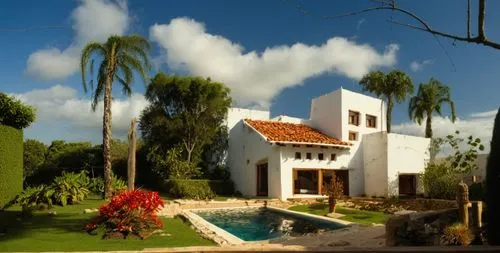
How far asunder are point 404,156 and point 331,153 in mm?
4726

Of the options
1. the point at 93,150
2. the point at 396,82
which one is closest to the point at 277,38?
the point at 93,150

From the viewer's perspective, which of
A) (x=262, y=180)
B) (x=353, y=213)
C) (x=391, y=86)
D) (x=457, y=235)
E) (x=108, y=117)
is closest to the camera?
(x=457, y=235)

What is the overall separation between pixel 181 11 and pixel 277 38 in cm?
500

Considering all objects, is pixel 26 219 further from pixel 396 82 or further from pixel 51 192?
pixel 396 82

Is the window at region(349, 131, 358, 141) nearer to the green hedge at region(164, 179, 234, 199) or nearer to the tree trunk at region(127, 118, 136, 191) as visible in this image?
the green hedge at region(164, 179, 234, 199)

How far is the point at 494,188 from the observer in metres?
6.53

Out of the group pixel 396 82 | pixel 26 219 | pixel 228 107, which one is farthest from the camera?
pixel 396 82

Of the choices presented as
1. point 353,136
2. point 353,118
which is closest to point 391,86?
point 353,118

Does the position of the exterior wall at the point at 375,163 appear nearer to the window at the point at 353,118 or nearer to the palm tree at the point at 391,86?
the window at the point at 353,118

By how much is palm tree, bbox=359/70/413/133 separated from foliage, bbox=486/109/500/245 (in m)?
29.9

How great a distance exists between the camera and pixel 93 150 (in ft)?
95.9

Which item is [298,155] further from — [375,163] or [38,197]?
[38,197]

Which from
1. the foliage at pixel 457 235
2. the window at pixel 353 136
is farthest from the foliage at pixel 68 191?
the window at pixel 353 136

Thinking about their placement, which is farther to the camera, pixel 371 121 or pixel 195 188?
pixel 371 121
